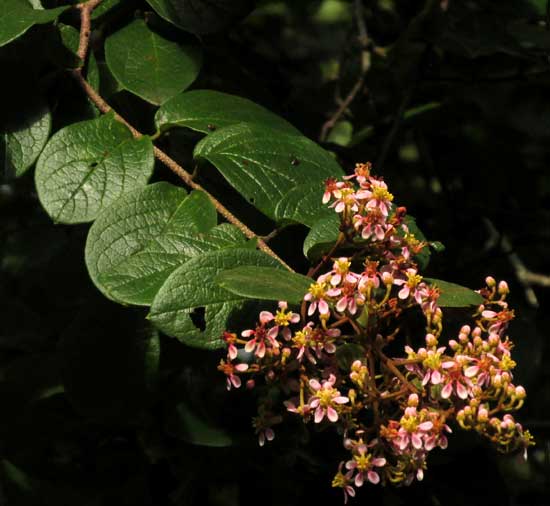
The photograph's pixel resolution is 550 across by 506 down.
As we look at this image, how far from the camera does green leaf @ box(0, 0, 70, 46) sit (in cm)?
118

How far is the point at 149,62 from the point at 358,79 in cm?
91

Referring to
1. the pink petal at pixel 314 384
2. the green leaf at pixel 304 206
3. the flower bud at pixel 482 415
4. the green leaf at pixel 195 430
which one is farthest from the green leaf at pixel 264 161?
the green leaf at pixel 195 430

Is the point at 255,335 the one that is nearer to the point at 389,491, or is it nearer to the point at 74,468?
the point at 389,491

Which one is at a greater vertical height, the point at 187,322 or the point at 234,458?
the point at 187,322

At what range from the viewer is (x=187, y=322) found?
103 centimetres

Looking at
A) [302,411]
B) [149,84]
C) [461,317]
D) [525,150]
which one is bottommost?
[525,150]

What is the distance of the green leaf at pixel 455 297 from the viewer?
1.06 m

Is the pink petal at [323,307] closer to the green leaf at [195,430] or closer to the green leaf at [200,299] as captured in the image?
the green leaf at [200,299]

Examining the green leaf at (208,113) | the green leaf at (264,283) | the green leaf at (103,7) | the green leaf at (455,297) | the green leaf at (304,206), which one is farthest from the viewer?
the green leaf at (103,7)

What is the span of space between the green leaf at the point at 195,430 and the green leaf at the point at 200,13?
2.02 feet

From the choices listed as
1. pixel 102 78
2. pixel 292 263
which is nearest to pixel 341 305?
pixel 292 263

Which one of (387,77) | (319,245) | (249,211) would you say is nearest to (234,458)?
(249,211)

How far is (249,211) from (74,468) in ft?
2.10

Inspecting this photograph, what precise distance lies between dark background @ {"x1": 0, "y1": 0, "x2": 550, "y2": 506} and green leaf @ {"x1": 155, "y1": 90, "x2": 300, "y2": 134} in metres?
0.10
